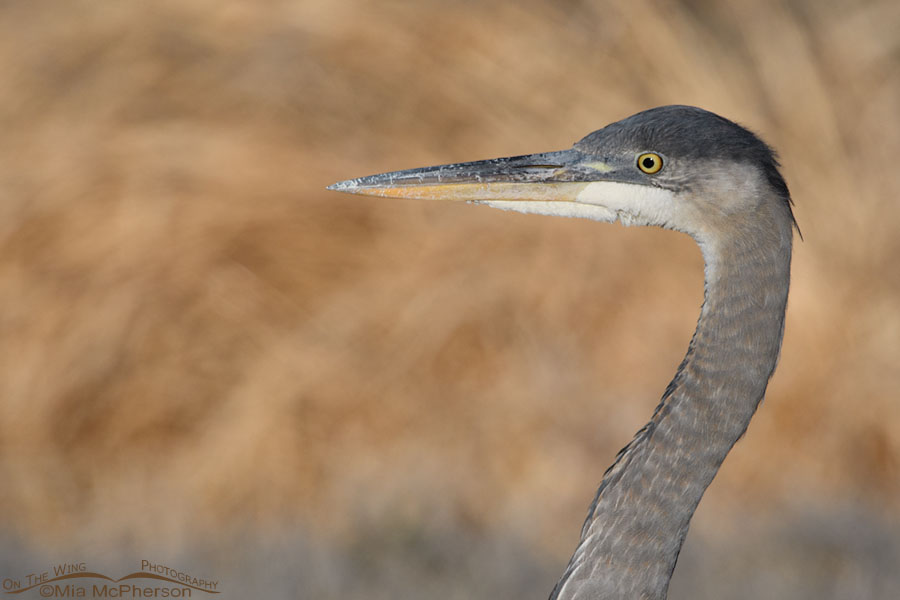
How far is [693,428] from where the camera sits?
1185mm

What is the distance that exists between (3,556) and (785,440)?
2.34 metres

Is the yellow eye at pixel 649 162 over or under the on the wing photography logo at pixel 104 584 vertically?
under

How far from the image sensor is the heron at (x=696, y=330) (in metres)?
1.16

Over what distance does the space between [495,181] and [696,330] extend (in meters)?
0.36

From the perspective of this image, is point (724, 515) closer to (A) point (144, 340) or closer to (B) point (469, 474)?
(B) point (469, 474)

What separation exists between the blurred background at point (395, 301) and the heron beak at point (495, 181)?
4.59ft

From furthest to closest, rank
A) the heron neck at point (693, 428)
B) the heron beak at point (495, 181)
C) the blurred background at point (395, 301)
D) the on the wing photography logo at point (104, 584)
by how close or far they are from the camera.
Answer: the blurred background at point (395, 301), the on the wing photography logo at point (104, 584), the heron beak at point (495, 181), the heron neck at point (693, 428)

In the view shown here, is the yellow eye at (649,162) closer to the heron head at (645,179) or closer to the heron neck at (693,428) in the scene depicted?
the heron head at (645,179)

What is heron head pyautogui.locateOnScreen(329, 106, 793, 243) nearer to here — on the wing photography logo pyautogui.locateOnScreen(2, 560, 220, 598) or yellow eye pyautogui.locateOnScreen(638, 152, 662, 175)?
yellow eye pyautogui.locateOnScreen(638, 152, 662, 175)

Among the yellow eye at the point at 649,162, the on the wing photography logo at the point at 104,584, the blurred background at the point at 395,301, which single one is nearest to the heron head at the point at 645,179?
the yellow eye at the point at 649,162

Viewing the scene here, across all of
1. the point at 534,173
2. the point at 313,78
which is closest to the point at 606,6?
the point at 313,78

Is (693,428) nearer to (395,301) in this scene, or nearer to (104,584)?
(395,301)

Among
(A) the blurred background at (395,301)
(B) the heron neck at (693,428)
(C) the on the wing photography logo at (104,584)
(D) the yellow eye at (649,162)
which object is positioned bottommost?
(B) the heron neck at (693,428)

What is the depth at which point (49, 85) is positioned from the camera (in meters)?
2.59
